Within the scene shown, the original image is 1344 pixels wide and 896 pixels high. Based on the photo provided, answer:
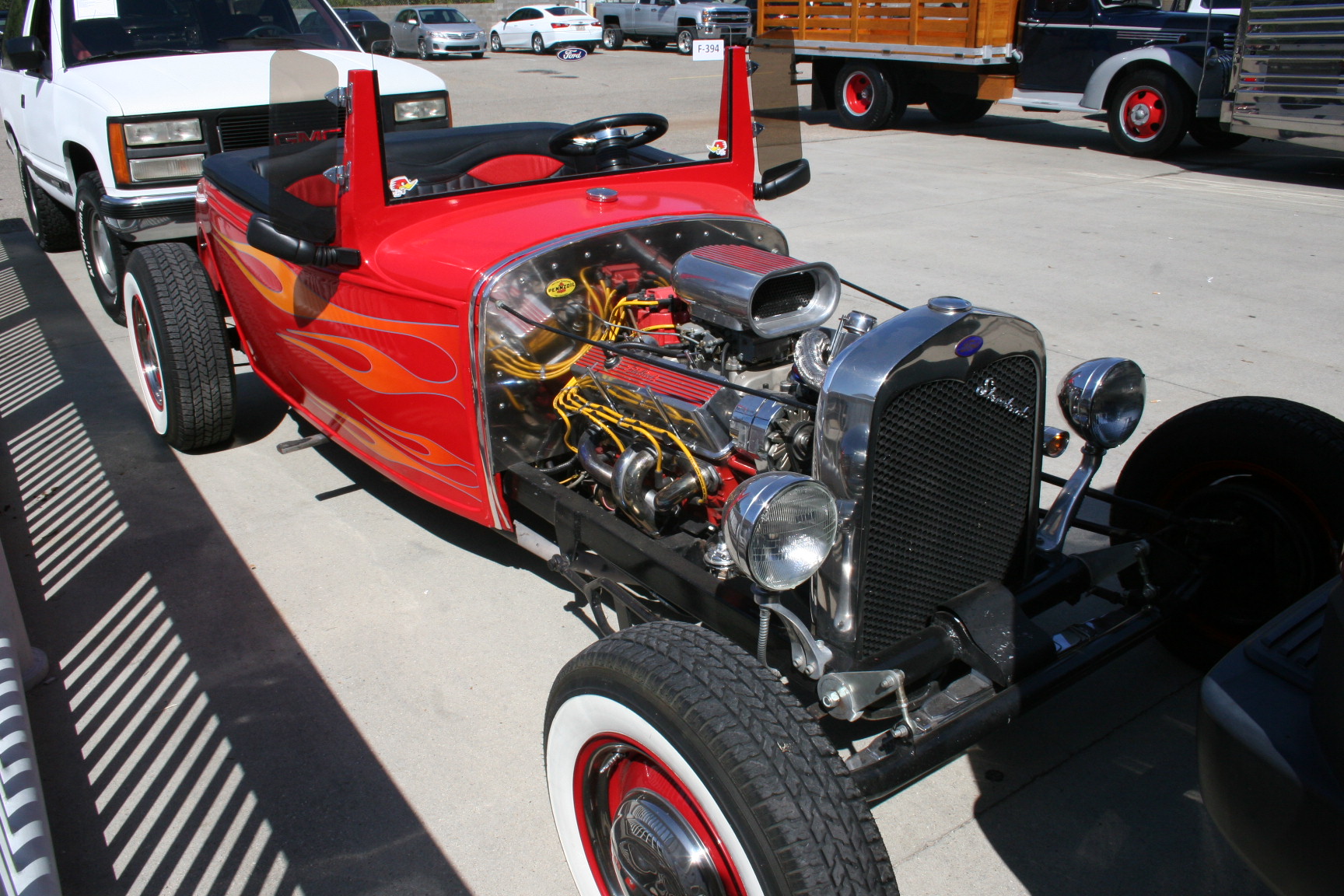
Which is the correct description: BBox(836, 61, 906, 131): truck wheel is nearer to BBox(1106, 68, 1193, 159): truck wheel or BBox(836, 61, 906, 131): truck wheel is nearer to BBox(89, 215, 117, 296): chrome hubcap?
BBox(1106, 68, 1193, 159): truck wheel

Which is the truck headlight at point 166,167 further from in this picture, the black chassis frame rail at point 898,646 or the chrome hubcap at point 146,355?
the black chassis frame rail at point 898,646

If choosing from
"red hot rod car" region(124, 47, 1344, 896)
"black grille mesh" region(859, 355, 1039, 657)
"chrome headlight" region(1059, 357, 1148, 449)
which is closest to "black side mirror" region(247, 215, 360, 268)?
"red hot rod car" region(124, 47, 1344, 896)

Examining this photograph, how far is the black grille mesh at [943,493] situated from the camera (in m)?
2.03

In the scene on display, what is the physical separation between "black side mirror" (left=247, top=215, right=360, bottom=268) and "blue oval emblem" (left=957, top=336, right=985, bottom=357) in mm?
1888

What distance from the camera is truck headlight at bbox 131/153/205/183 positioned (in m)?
5.39

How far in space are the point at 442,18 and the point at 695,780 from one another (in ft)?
85.3

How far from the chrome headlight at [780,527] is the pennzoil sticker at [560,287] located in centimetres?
117

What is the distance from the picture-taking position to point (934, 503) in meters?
2.13

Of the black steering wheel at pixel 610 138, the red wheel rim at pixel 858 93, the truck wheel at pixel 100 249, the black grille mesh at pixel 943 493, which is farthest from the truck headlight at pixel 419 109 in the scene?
the red wheel rim at pixel 858 93

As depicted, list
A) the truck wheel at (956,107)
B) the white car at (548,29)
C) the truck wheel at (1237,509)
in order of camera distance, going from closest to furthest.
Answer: the truck wheel at (1237,509)
the truck wheel at (956,107)
the white car at (548,29)

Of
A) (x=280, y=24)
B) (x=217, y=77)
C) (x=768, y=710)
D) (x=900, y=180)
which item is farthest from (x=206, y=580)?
(x=900, y=180)

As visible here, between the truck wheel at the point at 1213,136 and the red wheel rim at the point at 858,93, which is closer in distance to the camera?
the truck wheel at the point at 1213,136

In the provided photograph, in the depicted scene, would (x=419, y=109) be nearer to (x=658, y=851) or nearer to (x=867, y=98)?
(x=658, y=851)

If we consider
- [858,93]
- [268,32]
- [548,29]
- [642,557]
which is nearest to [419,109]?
[268,32]
